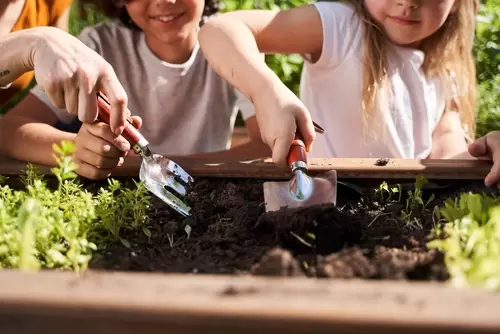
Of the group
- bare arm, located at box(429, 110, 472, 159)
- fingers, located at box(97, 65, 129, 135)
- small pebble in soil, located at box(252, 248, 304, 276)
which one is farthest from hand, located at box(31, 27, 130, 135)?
bare arm, located at box(429, 110, 472, 159)

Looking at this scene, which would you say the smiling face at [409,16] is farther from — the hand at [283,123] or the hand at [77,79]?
the hand at [77,79]

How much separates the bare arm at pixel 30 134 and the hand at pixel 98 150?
6.8 inches

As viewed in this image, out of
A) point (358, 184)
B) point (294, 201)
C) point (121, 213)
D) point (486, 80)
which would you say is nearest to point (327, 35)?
point (358, 184)

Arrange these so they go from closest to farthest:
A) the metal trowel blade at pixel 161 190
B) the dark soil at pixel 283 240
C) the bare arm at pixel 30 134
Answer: the dark soil at pixel 283 240 → the metal trowel blade at pixel 161 190 → the bare arm at pixel 30 134

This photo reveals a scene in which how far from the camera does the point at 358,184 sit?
1.77 metres

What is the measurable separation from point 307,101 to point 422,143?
1.56ft

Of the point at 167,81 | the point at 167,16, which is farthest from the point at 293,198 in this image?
the point at 167,81

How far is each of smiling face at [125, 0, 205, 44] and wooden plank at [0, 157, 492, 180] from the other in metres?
0.72

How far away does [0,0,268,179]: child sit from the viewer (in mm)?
2375

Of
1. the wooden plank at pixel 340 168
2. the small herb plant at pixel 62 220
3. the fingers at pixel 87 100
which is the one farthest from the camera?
the wooden plank at pixel 340 168

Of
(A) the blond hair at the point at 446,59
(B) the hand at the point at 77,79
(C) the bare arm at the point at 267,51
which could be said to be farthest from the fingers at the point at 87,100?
(A) the blond hair at the point at 446,59

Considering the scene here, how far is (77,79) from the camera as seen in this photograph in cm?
154

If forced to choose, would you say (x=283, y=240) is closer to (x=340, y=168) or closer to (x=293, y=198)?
(x=293, y=198)

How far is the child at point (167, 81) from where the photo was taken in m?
2.38
